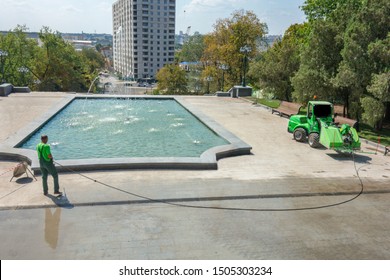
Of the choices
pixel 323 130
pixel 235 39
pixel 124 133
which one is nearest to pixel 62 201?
pixel 124 133

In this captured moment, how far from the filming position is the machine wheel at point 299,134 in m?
15.6

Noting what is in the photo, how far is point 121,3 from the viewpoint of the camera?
142 m

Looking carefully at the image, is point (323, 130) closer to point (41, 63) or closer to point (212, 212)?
point (212, 212)

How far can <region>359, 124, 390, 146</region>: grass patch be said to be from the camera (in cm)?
1638

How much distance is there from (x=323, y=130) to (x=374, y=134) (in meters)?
5.73

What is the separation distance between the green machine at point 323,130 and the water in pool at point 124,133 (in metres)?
3.60

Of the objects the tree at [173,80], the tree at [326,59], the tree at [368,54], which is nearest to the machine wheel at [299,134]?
the tree at [368,54]

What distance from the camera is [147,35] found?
128 meters

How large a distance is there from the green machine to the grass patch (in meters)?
2.91

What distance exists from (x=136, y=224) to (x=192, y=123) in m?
11.9

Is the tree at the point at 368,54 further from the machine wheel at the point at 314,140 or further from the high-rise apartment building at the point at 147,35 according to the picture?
the high-rise apartment building at the point at 147,35

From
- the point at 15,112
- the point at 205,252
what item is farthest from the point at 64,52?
the point at 205,252

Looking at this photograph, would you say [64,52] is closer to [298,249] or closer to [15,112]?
[15,112]

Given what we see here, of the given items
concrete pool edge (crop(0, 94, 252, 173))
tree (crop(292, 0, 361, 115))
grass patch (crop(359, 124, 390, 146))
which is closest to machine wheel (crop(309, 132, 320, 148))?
concrete pool edge (crop(0, 94, 252, 173))
